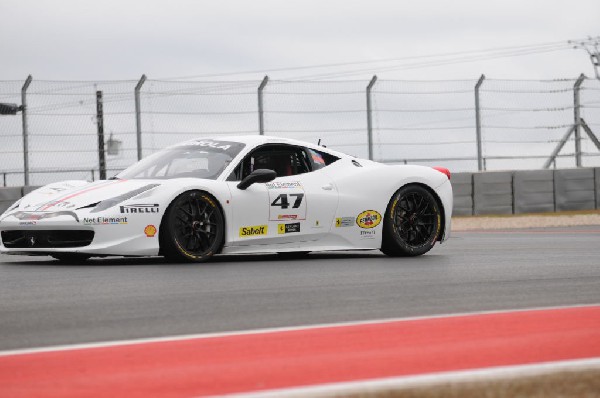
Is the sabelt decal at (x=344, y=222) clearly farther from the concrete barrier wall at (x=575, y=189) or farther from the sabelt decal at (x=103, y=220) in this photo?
the concrete barrier wall at (x=575, y=189)

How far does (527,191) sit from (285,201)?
47.2 feet

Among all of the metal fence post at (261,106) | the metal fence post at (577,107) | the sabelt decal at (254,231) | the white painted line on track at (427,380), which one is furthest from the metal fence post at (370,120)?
the white painted line on track at (427,380)

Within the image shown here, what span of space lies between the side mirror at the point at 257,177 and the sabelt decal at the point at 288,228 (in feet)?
1.73

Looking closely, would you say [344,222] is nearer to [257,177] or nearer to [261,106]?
[257,177]

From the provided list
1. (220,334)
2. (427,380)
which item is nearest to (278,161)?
(220,334)

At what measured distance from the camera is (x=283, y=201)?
34.5 feet

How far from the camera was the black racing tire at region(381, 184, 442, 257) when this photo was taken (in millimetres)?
11172

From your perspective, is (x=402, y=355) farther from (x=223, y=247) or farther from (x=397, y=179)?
(x=397, y=179)

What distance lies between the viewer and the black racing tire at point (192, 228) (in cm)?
976

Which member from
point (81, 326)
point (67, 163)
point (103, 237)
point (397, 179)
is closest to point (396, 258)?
point (397, 179)

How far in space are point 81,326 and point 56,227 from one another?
4010mm

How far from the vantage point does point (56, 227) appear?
9.62m

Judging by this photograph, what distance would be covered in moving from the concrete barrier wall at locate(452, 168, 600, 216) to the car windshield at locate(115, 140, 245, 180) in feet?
42.0

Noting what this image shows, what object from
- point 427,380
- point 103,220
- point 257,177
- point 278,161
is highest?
point 278,161
